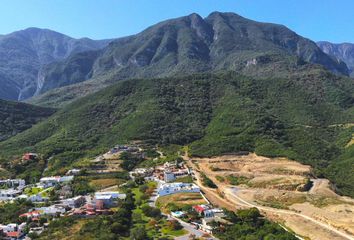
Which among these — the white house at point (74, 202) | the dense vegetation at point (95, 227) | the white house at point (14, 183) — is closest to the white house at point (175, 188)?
the white house at point (74, 202)

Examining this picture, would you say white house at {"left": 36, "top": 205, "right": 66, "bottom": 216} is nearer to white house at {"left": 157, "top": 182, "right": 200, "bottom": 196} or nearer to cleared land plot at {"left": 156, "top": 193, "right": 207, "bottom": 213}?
cleared land plot at {"left": 156, "top": 193, "right": 207, "bottom": 213}

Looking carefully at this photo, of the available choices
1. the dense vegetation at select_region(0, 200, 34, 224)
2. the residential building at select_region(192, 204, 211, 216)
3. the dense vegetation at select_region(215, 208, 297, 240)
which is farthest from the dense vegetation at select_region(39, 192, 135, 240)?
the dense vegetation at select_region(215, 208, 297, 240)

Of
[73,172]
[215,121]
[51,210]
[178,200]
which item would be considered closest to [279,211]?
[178,200]

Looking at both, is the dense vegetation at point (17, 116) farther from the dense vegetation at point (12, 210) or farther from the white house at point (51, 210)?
the white house at point (51, 210)

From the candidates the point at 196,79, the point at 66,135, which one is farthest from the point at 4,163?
the point at 196,79

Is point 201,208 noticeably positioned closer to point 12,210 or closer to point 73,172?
point 12,210
